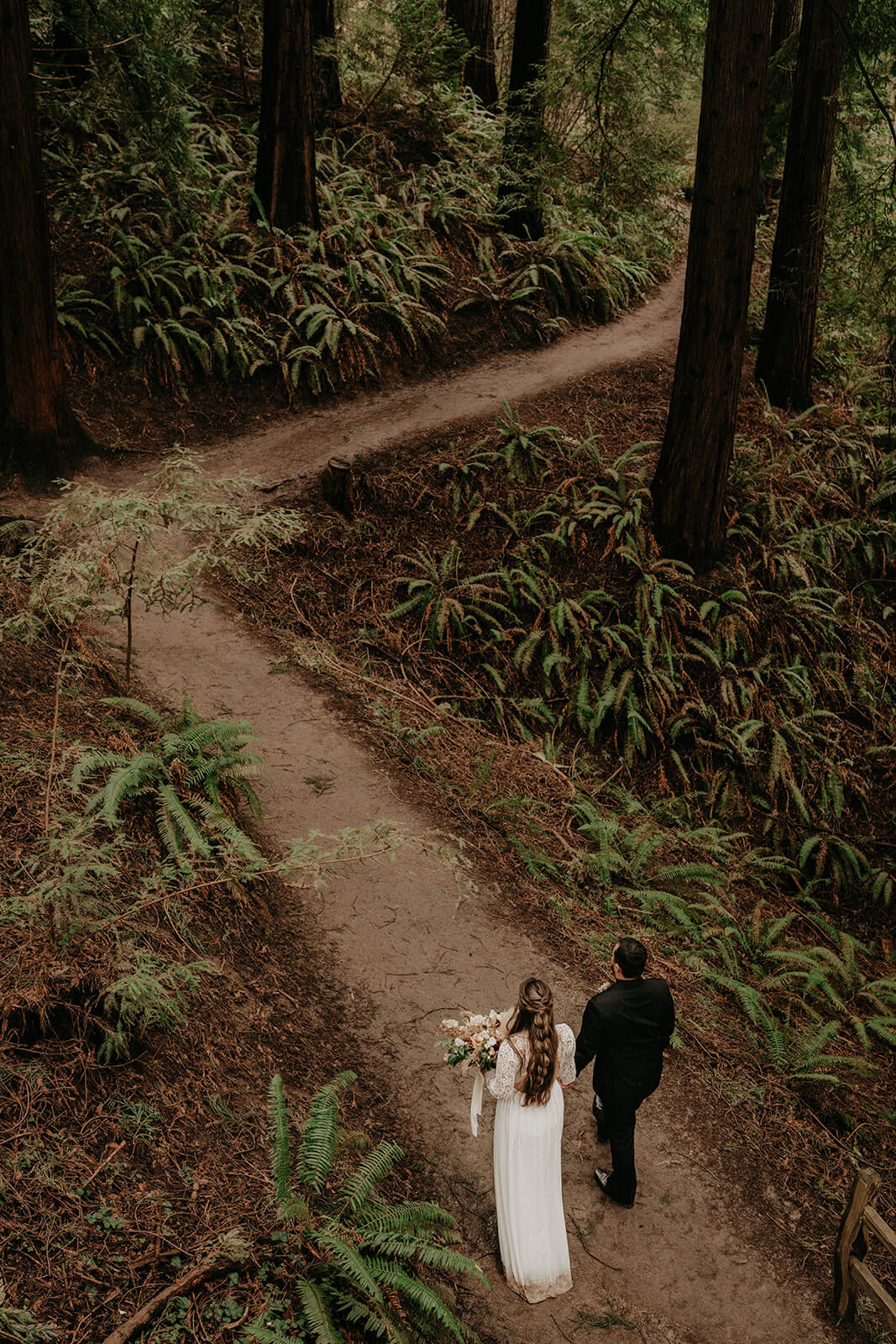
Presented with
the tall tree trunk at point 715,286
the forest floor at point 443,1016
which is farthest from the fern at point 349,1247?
the tall tree trunk at point 715,286

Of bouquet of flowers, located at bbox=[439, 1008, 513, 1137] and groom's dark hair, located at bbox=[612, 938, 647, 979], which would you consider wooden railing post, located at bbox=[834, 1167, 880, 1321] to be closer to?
groom's dark hair, located at bbox=[612, 938, 647, 979]

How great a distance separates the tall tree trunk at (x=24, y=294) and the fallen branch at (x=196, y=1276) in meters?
8.07

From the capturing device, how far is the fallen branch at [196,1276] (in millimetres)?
3133

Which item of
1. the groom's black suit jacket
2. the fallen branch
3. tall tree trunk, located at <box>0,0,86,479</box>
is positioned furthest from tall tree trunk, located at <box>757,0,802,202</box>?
the fallen branch

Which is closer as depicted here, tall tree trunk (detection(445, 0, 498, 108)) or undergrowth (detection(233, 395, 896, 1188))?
undergrowth (detection(233, 395, 896, 1188))

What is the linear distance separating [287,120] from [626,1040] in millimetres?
12607

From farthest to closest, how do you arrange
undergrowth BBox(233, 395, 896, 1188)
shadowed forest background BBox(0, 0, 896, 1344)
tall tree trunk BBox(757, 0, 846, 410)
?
tall tree trunk BBox(757, 0, 846, 410) → undergrowth BBox(233, 395, 896, 1188) → shadowed forest background BBox(0, 0, 896, 1344)

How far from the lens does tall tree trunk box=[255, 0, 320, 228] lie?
11609mm

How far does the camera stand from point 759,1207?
5145 millimetres

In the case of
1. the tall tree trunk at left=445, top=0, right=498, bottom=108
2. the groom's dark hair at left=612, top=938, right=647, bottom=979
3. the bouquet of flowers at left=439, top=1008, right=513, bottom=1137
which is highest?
the tall tree trunk at left=445, top=0, right=498, bottom=108

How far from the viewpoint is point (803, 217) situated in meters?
13.0

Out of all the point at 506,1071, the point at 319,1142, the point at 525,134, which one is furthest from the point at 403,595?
the point at 525,134

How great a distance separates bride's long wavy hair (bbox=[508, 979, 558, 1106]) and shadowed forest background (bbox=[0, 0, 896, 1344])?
2.44 feet

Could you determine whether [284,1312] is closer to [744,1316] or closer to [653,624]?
[744,1316]
